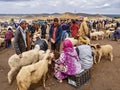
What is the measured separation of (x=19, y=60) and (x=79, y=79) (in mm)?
1924

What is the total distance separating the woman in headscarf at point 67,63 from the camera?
22.7ft

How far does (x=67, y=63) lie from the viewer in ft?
23.0

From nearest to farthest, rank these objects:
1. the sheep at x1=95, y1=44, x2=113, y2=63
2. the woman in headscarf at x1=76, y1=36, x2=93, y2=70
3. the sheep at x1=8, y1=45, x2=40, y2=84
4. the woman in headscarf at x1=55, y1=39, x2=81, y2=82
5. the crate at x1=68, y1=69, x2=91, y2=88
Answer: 1. the crate at x1=68, y1=69, x2=91, y2=88
2. the woman in headscarf at x1=55, y1=39, x2=81, y2=82
3. the sheep at x1=8, y1=45, x2=40, y2=84
4. the woman in headscarf at x1=76, y1=36, x2=93, y2=70
5. the sheep at x1=95, y1=44, x2=113, y2=63

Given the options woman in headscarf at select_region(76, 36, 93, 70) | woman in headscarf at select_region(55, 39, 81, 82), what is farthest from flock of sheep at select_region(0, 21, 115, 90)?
woman in headscarf at select_region(76, 36, 93, 70)

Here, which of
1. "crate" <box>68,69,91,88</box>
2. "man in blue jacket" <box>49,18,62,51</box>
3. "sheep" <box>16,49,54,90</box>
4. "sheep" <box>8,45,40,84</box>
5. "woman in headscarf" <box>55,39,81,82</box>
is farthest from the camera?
"man in blue jacket" <box>49,18,62,51</box>

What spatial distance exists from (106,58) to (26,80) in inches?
206

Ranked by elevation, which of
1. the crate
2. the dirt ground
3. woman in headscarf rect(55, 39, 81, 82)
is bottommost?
the dirt ground

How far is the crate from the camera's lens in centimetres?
671

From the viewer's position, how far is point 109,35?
2092 cm

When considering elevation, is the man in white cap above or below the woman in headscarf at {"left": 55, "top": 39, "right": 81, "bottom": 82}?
above

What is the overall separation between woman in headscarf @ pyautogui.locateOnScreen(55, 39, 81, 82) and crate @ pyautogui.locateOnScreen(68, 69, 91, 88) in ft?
0.48

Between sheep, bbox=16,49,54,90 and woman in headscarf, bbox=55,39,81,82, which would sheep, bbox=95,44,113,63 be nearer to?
woman in headscarf, bbox=55,39,81,82

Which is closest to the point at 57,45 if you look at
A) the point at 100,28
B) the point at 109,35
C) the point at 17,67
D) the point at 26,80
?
the point at 17,67

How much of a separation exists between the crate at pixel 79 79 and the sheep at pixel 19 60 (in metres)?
1.39
